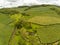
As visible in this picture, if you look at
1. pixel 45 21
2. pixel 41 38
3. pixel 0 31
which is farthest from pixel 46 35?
pixel 0 31

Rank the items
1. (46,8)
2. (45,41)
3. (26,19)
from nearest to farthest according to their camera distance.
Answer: (45,41), (26,19), (46,8)

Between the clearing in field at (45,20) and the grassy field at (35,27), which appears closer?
the grassy field at (35,27)

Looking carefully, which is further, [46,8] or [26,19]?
[46,8]

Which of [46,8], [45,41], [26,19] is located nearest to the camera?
[45,41]

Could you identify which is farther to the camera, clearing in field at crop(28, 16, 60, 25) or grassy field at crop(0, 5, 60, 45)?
clearing in field at crop(28, 16, 60, 25)

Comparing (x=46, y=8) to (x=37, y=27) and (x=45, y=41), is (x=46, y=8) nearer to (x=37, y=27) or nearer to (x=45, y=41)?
(x=37, y=27)

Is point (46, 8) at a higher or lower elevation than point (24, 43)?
higher

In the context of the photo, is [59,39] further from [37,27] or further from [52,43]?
[37,27]
